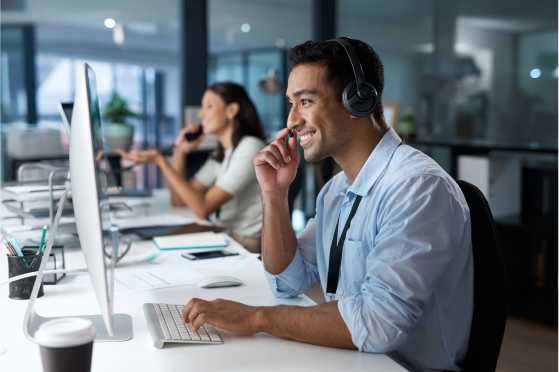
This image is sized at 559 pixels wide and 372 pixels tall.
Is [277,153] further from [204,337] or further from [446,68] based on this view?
[446,68]

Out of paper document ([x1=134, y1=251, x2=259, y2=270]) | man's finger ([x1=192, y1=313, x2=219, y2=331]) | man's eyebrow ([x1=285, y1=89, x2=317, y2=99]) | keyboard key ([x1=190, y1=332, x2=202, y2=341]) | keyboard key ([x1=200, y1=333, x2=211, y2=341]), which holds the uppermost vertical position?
man's eyebrow ([x1=285, y1=89, x2=317, y2=99])

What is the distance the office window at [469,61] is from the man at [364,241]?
271 centimetres

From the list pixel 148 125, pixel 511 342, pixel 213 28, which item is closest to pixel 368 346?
pixel 511 342

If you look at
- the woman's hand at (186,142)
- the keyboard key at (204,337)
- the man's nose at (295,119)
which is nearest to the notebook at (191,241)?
the man's nose at (295,119)

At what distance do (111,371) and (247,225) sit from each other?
5.41 ft

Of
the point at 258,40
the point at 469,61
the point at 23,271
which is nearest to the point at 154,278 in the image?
the point at 23,271

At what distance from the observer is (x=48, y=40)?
940 cm

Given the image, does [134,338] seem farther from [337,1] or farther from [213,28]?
[213,28]

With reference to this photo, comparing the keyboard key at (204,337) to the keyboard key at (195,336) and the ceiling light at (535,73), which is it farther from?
the ceiling light at (535,73)

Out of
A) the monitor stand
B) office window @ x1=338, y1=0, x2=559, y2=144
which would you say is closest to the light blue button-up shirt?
the monitor stand

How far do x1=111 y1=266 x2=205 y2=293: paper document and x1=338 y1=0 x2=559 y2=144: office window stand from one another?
2.92 m

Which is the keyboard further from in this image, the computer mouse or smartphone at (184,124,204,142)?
smartphone at (184,124,204,142)

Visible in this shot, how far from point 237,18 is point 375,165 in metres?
5.00

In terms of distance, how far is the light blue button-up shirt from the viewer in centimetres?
97
